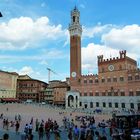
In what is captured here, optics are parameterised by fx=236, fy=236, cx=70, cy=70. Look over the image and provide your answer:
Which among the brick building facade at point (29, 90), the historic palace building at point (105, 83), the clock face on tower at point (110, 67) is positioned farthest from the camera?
the brick building facade at point (29, 90)

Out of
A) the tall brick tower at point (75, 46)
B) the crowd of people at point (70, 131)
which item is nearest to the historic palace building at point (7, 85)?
the tall brick tower at point (75, 46)

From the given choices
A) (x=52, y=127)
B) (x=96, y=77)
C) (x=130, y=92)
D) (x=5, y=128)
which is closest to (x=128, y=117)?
(x=52, y=127)

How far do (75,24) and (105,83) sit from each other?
2331 cm

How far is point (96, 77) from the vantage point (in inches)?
2712

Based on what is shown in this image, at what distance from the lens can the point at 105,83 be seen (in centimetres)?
6631

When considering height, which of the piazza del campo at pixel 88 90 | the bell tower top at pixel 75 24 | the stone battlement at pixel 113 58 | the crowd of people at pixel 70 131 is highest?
the bell tower top at pixel 75 24

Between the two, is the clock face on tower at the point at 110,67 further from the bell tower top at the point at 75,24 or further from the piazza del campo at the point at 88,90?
the bell tower top at the point at 75,24

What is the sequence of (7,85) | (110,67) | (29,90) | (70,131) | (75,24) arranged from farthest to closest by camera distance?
(29,90), (7,85), (75,24), (110,67), (70,131)

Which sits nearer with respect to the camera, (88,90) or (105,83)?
(105,83)

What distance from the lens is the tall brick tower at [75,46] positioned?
241 feet

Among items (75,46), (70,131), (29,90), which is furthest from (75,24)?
(70,131)

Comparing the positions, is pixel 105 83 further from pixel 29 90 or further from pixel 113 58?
pixel 29 90

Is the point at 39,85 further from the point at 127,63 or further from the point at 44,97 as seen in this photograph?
the point at 127,63

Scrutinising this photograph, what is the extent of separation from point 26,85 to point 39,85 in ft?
16.6
